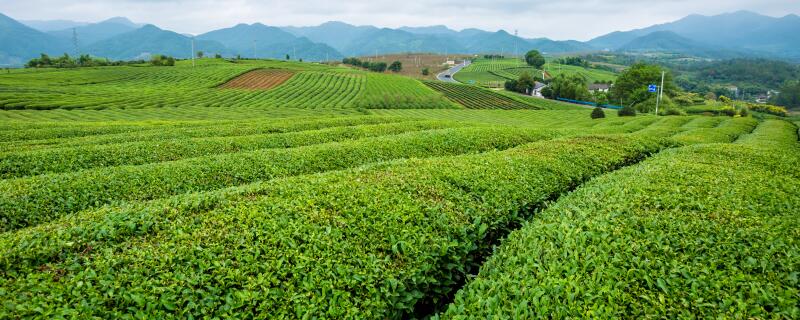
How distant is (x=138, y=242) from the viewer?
737cm

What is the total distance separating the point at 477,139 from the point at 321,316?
14.7 m

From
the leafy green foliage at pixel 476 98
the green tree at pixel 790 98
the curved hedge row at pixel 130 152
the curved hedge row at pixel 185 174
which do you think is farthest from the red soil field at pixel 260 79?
the green tree at pixel 790 98

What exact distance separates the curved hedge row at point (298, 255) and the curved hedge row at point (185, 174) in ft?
13.2

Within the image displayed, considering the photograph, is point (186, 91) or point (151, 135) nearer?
point (151, 135)

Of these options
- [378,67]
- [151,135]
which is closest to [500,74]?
[378,67]

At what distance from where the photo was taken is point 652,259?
691cm

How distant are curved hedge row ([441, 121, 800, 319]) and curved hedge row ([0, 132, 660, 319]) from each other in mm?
982

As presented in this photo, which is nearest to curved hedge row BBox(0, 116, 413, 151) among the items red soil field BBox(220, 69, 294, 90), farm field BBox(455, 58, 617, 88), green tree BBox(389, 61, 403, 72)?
red soil field BBox(220, 69, 294, 90)

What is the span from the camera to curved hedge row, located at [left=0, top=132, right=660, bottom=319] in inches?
240

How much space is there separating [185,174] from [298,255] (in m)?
8.18

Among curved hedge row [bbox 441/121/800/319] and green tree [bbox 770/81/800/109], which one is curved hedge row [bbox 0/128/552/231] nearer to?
curved hedge row [bbox 441/121/800/319]

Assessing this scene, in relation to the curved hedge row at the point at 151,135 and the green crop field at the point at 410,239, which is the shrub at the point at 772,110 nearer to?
the green crop field at the point at 410,239

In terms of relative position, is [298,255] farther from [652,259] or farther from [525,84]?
[525,84]

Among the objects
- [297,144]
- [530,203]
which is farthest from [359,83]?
[530,203]
